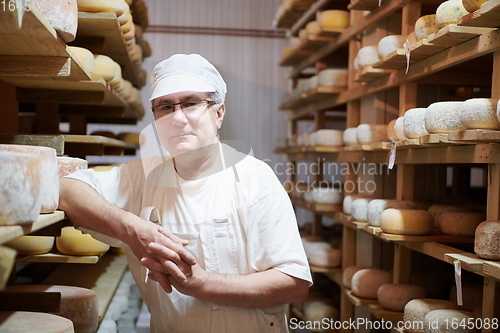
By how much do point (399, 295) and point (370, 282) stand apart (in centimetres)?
30

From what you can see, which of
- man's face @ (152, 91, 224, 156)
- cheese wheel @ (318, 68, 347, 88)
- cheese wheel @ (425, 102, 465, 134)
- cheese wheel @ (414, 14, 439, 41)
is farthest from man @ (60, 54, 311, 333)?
cheese wheel @ (318, 68, 347, 88)

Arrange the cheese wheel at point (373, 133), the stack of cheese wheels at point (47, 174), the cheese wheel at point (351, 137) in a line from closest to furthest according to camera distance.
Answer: the stack of cheese wheels at point (47, 174) < the cheese wheel at point (373, 133) < the cheese wheel at point (351, 137)

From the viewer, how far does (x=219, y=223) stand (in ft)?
4.59

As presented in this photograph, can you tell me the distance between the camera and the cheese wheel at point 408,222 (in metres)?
2.33

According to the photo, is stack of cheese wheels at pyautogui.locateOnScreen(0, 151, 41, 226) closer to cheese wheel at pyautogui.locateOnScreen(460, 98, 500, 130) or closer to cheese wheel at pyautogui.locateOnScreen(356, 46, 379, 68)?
cheese wheel at pyautogui.locateOnScreen(460, 98, 500, 130)

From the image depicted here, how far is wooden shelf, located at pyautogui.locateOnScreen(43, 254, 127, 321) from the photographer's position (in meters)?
2.41

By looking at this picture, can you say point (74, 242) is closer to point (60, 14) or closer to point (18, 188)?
point (60, 14)

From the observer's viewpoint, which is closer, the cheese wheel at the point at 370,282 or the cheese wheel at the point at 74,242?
the cheese wheel at the point at 74,242

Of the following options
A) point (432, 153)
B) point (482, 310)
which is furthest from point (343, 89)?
point (482, 310)

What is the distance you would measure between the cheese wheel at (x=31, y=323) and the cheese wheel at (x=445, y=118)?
1.41 meters

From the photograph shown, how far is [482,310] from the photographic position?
6.36 feet

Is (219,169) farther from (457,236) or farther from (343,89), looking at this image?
(343,89)

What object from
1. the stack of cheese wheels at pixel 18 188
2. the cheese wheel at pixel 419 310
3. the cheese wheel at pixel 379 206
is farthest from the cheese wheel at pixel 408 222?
the stack of cheese wheels at pixel 18 188

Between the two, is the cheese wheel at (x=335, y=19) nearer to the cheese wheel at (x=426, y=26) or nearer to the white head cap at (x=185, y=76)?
the cheese wheel at (x=426, y=26)
